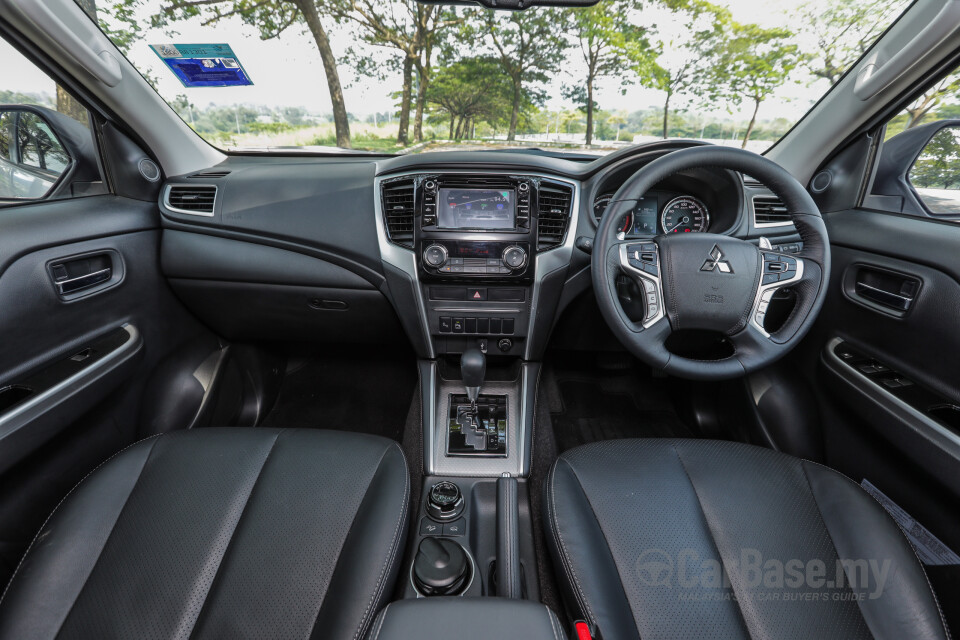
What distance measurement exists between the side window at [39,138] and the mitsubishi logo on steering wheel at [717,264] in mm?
2124

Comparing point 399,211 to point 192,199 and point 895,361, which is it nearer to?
point 192,199

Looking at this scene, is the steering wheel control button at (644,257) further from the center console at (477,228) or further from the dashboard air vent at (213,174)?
the dashboard air vent at (213,174)

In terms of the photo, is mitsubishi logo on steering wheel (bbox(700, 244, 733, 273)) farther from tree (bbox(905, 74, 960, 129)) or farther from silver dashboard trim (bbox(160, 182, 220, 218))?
silver dashboard trim (bbox(160, 182, 220, 218))

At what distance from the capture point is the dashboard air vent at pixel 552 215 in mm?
1706

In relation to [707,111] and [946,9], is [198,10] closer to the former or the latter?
[707,111]

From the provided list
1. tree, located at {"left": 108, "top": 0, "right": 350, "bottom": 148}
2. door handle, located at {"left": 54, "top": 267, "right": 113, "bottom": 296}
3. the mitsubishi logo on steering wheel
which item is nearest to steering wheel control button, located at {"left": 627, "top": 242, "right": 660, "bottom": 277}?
the mitsubishi logo on steering wheel

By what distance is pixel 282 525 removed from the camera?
41.9 inches

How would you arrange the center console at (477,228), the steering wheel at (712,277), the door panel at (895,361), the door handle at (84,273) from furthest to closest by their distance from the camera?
1. the center console at (477,228)
2. the door handle at (84,273)
3. the steering wheel at (712,277)
4. the door panel at (895,361)

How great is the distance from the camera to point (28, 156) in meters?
1.61

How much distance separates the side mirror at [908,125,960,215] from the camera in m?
1.47

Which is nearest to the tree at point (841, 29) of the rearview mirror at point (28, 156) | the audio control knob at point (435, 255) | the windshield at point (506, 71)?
the windshield at point (506, 71)

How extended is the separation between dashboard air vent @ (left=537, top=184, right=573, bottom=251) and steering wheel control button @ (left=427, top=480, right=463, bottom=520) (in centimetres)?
91

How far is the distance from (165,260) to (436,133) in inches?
48.0

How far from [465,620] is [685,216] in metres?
1.65
